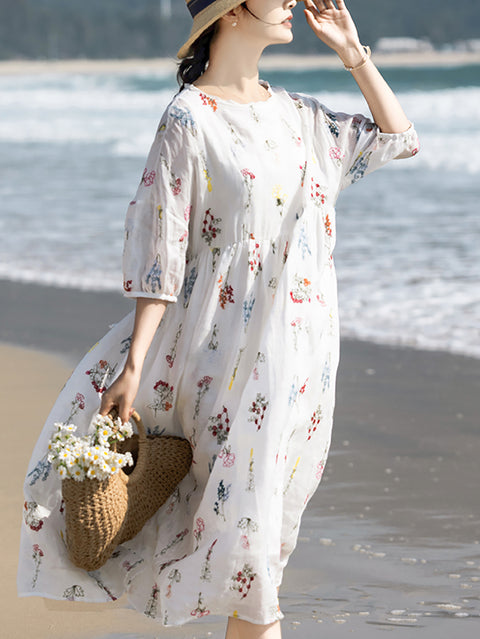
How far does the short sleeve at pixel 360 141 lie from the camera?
264 centimetres

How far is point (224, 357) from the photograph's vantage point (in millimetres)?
2459

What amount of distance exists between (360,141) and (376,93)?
119mm

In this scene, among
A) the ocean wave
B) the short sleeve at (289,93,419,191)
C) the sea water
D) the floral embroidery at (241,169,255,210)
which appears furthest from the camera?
the ocean wave

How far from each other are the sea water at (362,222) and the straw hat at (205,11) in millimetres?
3925

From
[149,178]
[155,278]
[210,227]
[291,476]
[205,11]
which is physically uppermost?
[205,11]

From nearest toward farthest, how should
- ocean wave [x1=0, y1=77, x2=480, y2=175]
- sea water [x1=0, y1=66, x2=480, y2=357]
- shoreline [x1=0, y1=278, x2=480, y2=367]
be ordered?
shoreline [x1=0, y1=278, x2=480, y2=367], sea water [x1=0, y1=66, x2=480, y2=357], ocean wave [x1=0, y1=77, x2=480, y2=175]

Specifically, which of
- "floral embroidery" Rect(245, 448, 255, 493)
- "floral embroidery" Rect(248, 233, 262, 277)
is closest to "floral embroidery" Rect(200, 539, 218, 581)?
"floral embroidery" Rect(245, 448, 255, 493)

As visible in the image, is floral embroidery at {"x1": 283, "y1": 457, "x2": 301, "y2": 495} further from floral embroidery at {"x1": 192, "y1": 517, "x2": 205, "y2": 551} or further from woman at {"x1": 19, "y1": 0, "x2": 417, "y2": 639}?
floral embroidery at {"x1": 192, "y1": 517, "x2": 205, "y2": 551}

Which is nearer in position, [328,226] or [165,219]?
[165,219]

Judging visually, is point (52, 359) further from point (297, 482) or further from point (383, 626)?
point (297, 482)

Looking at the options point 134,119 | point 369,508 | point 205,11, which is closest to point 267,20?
point 205,11

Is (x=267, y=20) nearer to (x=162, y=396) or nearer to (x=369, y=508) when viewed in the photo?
(x=162, y=396)

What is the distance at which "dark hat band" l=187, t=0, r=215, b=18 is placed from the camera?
244 centimetres

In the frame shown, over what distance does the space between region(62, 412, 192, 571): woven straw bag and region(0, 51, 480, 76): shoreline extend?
173 ft
